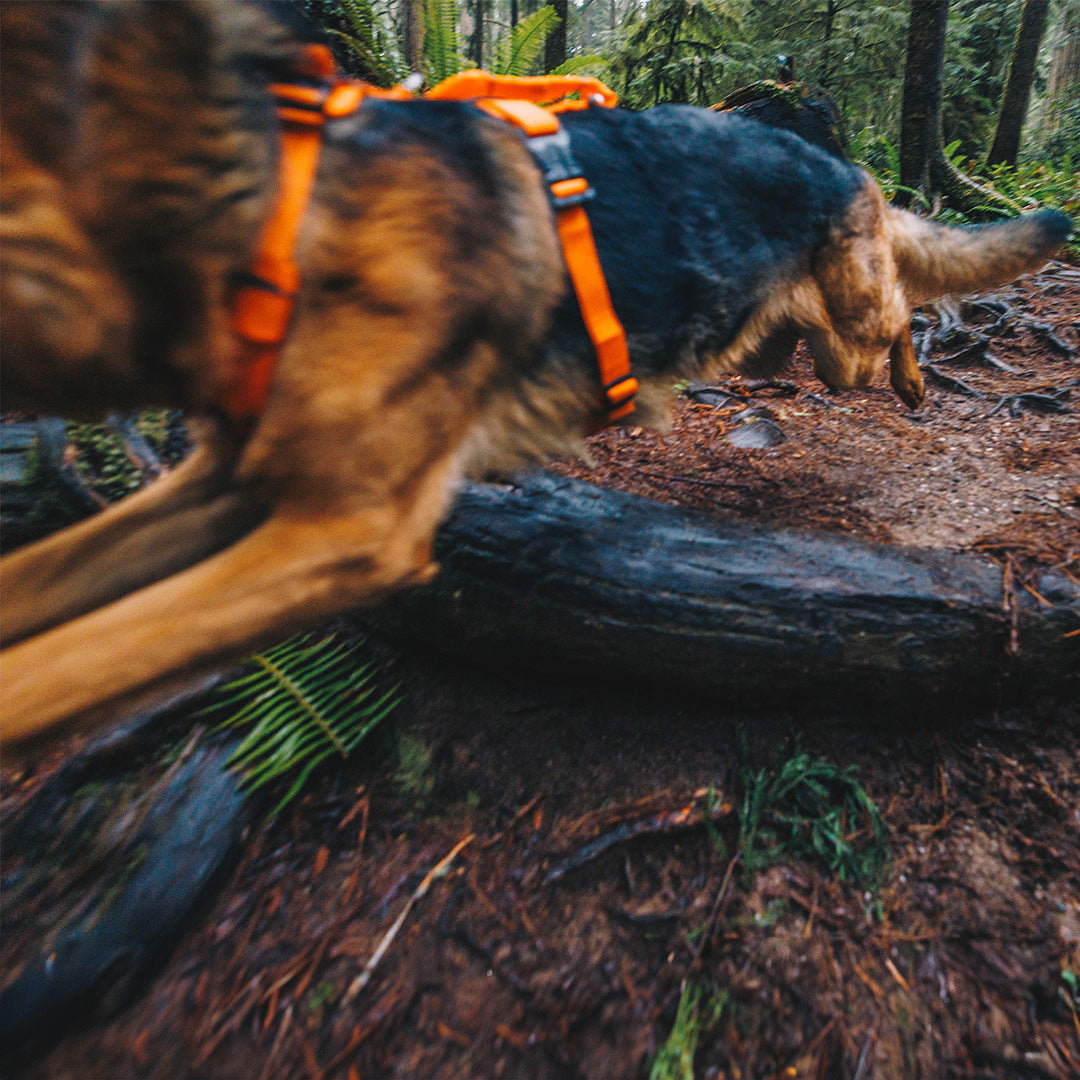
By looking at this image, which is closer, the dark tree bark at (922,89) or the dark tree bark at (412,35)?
the dark tree bark at (922,89)

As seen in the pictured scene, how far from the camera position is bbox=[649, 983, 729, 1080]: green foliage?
4.53 feet

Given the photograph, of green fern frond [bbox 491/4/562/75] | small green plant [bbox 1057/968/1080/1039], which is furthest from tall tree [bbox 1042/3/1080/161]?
small green plant [bbox 1057/968/1080/1039]

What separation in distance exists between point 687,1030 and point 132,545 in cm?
197

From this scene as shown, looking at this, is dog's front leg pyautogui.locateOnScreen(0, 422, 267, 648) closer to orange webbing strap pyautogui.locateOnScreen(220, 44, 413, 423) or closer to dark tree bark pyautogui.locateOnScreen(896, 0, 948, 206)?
orange webbing strap pyautogui.locateOnScreen(220, 44, 413, 423)

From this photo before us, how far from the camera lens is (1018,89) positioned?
30.7 ft

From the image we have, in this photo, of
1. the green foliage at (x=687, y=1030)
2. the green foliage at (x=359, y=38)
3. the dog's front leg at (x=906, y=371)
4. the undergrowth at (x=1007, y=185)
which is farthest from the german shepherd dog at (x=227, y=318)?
the undergrowth at (x=1007, y=185)

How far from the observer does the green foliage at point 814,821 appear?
69.4 inches

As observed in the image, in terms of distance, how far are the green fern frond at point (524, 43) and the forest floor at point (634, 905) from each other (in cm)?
570

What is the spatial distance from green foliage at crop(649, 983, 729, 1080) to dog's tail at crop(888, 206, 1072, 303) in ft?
10.8

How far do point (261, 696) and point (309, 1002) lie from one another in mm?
906

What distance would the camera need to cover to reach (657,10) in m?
8.27

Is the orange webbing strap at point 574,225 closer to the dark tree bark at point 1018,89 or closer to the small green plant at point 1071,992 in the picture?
the small green plant at point 1071,992

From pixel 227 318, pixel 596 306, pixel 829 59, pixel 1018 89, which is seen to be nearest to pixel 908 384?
pixel 596 306

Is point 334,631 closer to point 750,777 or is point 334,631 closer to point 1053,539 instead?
point 750,777
